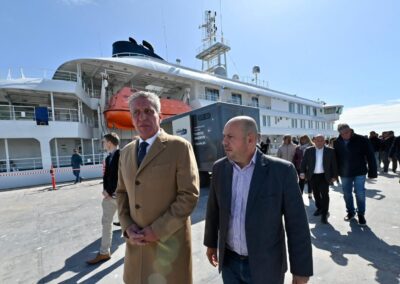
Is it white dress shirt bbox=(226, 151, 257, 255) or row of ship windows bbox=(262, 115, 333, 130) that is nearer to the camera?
white dress shirt bbox=(226, 151, 257, 255)

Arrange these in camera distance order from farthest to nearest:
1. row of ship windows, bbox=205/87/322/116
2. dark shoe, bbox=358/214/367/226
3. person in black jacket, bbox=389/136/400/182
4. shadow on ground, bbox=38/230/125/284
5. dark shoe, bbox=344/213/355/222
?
row of ship windows, bbox=205/87/322/116 → person in black jacket, bbox=389/136/400/182 → dark shoe, bbox=344/213/355/222 → dark shoe, bbox=358/214/367/226 → shadow on ground, bbox=38/230/125/284

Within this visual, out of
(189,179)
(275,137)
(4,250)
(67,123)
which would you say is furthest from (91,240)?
(275,137)

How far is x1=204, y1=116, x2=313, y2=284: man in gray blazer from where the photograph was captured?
1559 millimetres

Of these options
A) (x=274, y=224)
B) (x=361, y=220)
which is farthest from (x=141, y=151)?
(x=361, y=220)

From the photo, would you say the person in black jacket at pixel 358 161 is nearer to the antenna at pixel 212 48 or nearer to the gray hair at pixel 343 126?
the gray hair at pixel 343 126

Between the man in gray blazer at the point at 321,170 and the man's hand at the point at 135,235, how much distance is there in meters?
4.21

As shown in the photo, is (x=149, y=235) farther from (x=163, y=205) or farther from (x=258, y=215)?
(x=258, y=215)

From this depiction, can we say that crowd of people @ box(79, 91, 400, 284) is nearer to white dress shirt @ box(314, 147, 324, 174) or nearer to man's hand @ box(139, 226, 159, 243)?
man's hand @ box(139, 226, 159, 243)

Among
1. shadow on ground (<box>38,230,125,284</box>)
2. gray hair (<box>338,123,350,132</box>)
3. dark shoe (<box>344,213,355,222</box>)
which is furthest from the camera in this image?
dark shoe (<box>344,213,355,222</box>)

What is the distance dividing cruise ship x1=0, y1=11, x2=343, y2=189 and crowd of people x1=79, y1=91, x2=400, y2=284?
541 inches

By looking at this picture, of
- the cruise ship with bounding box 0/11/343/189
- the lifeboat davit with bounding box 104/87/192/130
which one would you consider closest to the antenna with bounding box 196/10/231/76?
the cruise ship with bounding box 0/11/343/189

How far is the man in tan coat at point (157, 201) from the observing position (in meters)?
1.74

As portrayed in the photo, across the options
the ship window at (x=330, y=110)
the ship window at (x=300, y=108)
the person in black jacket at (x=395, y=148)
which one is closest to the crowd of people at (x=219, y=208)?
the person in black jacket at (x=395, y=148)

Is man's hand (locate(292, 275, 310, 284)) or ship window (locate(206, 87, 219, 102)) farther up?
ship window (locate(206, 87, 219, 102))
